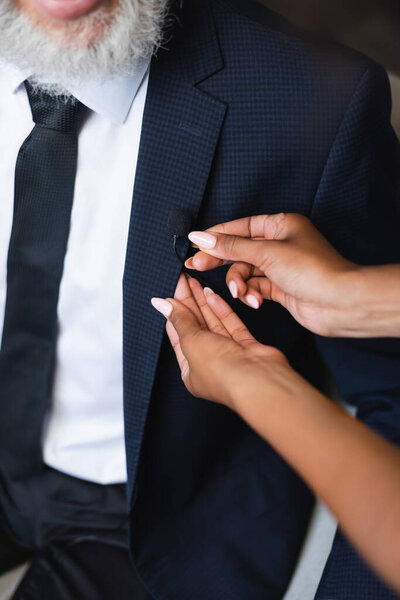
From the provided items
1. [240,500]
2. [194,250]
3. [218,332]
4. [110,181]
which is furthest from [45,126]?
[240,500]

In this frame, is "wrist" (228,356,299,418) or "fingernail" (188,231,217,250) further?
"fingernail" (188,231,217,250)

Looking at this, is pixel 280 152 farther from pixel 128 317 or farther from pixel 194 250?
pixel 128 317

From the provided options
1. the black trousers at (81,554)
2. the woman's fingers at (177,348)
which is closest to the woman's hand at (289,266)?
the woman's fingers at (177,348)

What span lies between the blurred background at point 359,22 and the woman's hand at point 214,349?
54 cm

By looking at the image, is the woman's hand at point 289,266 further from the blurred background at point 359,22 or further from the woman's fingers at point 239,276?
the blurred background at point 359,22

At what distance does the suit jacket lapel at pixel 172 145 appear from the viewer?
2.72 feet

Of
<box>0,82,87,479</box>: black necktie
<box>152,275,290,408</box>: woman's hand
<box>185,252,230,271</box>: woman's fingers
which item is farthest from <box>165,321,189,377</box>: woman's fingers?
<box>0,82,87,479</box>: black necktie

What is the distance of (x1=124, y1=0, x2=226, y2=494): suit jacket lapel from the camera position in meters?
0.83

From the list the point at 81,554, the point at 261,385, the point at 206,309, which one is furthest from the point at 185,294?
the point at 81,554

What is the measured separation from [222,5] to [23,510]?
3.16 feet

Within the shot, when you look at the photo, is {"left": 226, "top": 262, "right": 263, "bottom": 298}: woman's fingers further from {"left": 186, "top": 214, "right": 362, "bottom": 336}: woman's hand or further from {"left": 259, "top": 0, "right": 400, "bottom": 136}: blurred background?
{"left": 259, "top": 0, "right": 400, "bottom": 136}: blurred background

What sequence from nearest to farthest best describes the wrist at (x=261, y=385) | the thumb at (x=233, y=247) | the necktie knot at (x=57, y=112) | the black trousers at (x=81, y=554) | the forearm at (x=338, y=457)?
the forearm at (x=338, y=457) < the wrist at (x=261, y=385) < the thumb at (x=233, y=247) < the necktie knot at (x=57, y=112) < the black trousers at (x=81, y=554)

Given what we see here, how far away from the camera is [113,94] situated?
839 mm

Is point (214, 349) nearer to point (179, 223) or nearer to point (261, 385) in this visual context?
point (261, 385)
